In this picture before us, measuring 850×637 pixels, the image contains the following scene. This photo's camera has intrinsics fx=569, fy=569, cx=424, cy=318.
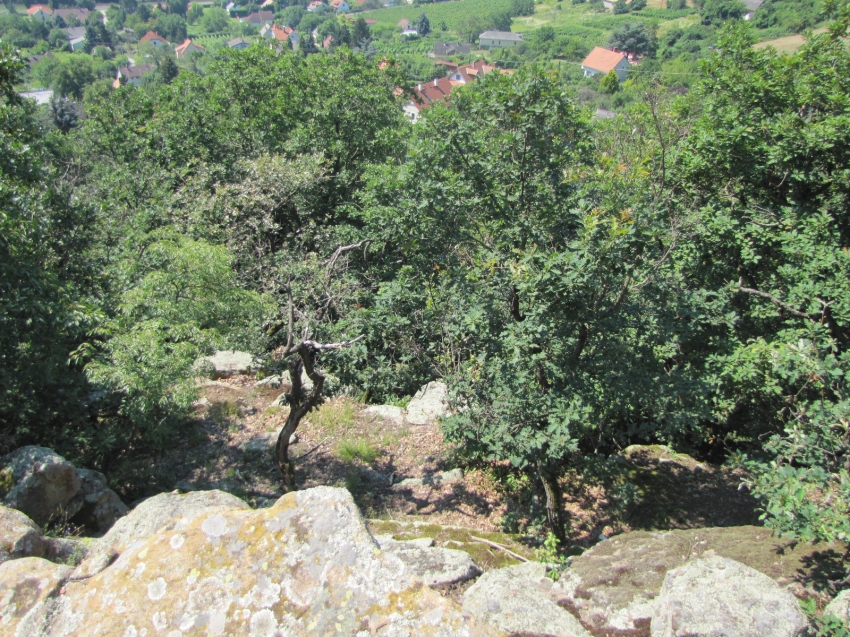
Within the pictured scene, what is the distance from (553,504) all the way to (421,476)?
329 cm

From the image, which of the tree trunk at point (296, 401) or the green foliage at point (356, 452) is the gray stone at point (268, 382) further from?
the tree trunk at point (296, 401)

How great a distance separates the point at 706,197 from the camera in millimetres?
10703

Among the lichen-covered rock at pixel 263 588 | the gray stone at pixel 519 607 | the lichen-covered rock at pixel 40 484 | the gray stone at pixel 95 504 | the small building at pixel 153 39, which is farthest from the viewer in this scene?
the small building at pixel 153 39

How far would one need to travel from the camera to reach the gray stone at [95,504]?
762 centimetres

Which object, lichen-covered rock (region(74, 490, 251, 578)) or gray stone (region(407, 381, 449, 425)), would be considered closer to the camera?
lichen-covered rock (region(74, 490, 251, 578))

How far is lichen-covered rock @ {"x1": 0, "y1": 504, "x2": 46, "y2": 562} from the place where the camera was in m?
4.59

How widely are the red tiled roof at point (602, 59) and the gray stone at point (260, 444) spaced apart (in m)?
A: 112

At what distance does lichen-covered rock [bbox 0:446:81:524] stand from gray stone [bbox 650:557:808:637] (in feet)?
22.9

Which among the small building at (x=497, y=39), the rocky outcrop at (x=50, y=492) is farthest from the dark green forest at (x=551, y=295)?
the small building at (x=497, y=39)

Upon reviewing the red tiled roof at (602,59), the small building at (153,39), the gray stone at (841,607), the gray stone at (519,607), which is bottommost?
the gray stone at (519,607)

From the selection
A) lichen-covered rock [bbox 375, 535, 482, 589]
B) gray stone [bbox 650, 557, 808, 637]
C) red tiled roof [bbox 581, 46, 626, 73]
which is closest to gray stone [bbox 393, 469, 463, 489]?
lichen-covered rock [bbox 375, 535, 482, 589]

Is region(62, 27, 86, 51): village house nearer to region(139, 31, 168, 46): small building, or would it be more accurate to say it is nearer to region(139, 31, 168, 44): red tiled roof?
region(139, 31, 168, 44): red tiled roof

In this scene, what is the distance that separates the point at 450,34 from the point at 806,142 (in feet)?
557

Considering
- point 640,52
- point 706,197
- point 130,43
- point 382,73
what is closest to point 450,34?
point 640,52
